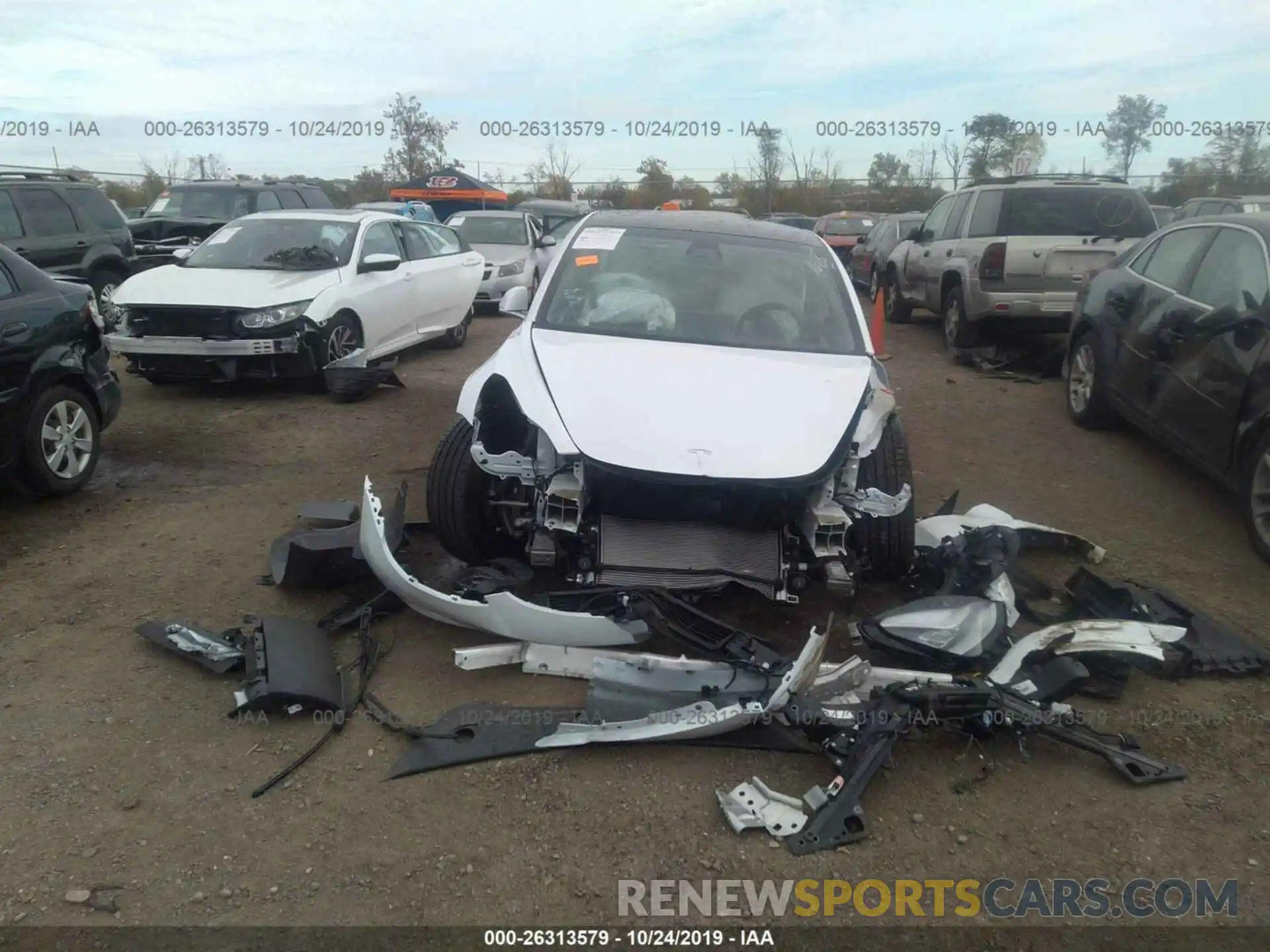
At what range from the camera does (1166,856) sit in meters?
2.68

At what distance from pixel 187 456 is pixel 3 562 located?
1.89 meters

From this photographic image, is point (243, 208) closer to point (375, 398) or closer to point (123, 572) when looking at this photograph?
point (375, 398)

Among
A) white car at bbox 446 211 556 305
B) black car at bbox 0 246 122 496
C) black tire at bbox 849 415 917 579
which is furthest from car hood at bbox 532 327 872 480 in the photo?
white car at bbox 446 211 556 305

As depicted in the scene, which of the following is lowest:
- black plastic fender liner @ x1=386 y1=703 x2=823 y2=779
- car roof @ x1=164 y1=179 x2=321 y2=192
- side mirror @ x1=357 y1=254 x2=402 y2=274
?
black plastic fender liner @ x1=386 y1=703 x2=823 y2=779

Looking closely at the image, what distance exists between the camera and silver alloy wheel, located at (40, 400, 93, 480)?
528cm

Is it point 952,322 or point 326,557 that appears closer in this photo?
point 326,557

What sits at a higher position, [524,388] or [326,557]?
[524,388]

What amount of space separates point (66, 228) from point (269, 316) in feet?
15.3

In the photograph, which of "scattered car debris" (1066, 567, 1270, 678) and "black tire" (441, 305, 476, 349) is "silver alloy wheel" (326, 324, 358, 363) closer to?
"black tire" (441, 305, 476, 349)

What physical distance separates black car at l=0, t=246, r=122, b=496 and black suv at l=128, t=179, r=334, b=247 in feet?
29.5

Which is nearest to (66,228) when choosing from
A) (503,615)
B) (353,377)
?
(353,377)

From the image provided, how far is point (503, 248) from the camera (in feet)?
47.3

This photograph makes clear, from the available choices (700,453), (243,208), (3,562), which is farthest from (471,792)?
(243,208)

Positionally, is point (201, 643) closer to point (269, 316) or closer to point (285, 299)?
point (269, 316)
